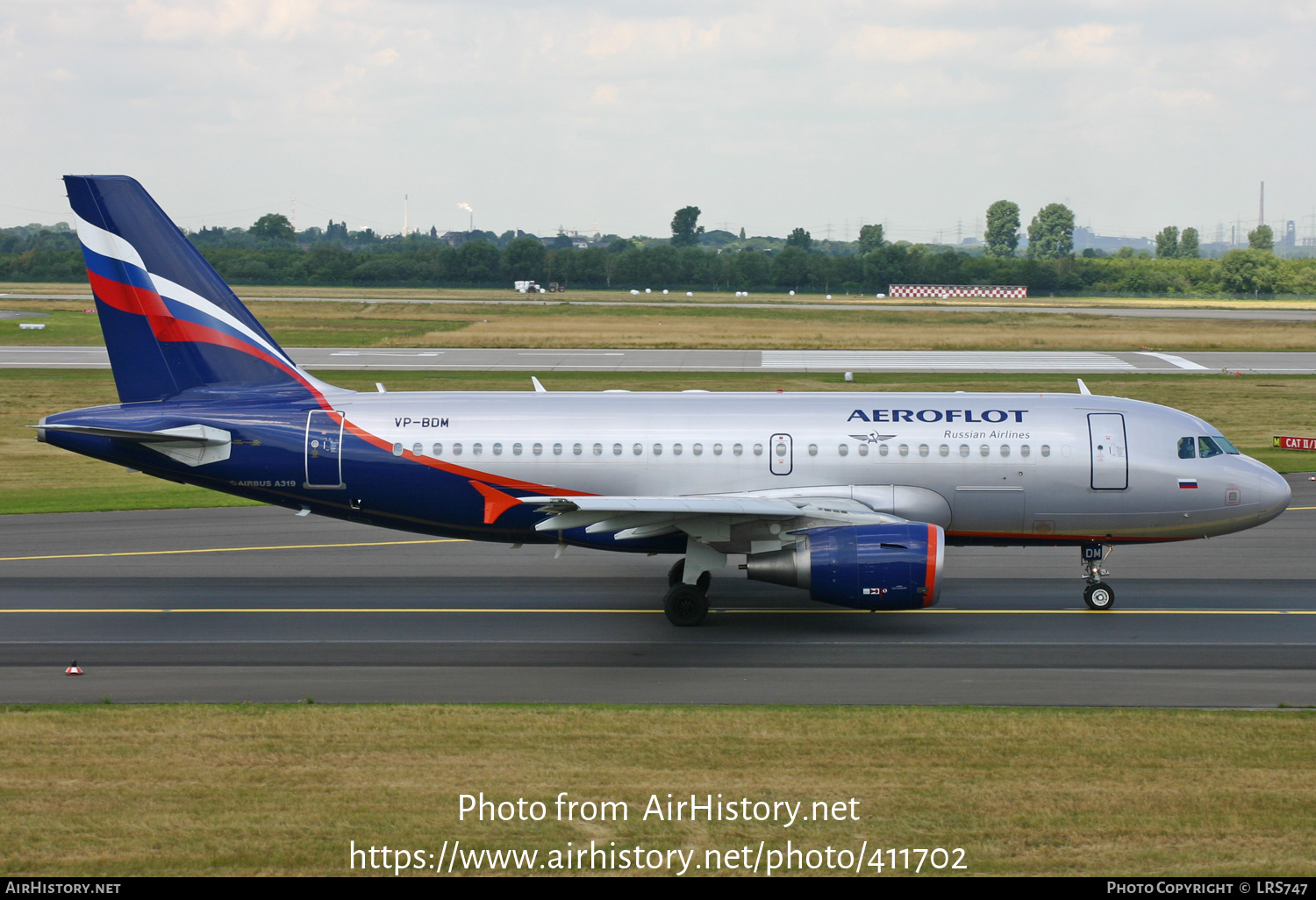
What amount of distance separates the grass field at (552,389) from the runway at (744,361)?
11.0 ft

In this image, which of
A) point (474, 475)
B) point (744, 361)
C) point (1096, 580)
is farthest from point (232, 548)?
point (744, 361)

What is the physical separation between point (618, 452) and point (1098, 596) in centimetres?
1027

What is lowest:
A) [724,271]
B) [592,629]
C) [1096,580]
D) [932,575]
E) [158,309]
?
[592,629]

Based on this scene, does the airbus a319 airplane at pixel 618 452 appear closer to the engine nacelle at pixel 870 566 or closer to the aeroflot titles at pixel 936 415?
the aeroflot titles at pixel 936 415

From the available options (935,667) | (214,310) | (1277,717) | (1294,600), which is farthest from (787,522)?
(214,310)

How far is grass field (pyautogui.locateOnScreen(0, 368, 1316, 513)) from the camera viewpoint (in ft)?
123

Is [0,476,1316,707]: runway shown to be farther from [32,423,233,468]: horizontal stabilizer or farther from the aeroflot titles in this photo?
the aeroflot titles

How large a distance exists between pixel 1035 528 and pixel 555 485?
9.73m

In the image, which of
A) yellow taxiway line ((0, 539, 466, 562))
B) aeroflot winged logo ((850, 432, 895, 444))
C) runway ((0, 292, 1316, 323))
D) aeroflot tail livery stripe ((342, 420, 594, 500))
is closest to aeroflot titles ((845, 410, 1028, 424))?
aeroflot winged logo ((850, 432, 895, 444))

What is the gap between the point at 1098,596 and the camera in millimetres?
23891

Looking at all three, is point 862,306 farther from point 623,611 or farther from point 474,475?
point 474,475

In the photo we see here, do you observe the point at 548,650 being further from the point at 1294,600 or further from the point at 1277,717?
the point at 1294,600

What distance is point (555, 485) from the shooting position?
23.7m

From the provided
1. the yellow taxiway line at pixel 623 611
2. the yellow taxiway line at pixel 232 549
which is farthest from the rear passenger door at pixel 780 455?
the yellow taxiway line at pixel 232 549
